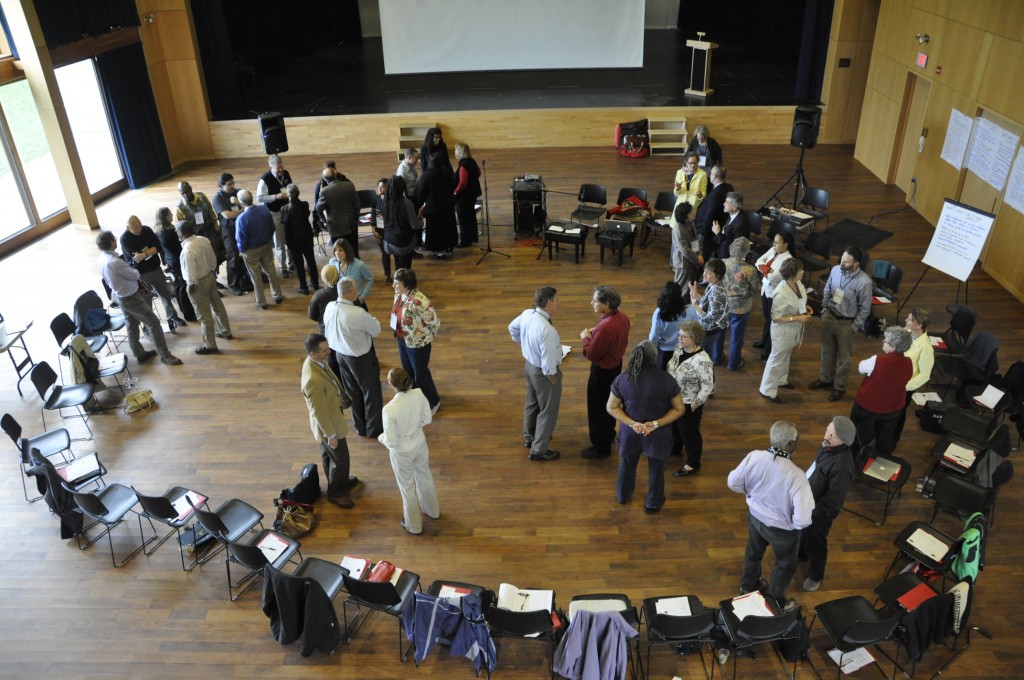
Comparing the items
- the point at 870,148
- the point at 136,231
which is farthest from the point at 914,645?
the point at 870,148

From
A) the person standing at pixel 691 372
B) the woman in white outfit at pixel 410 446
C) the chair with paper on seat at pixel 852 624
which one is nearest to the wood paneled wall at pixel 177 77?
the woman in white outfit at pixel 410 446

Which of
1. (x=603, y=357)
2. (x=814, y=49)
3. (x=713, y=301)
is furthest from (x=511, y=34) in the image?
(x=603, y=357)

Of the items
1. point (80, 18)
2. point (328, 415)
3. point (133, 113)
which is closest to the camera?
point (328, 415)

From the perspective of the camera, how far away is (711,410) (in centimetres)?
678

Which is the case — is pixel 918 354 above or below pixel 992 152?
below

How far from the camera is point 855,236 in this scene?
8406 millimetres

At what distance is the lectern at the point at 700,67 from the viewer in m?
13.8

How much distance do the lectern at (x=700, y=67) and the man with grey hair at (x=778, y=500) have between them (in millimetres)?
11155

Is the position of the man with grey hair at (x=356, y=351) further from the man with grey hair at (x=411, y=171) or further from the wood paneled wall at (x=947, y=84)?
the wood paneled wall at (x=947, y=84)

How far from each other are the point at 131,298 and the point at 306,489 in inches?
126

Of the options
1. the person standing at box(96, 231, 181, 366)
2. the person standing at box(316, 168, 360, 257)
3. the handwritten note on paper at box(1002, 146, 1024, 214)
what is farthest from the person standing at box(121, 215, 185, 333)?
the handwritten note on paper at box(1002, 146, 1024, 214)

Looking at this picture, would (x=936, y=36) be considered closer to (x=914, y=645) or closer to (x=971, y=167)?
(x=971, y=167)

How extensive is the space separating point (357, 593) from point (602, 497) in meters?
2.12

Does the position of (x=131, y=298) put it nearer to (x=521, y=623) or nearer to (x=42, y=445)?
(x=42, y=445)
